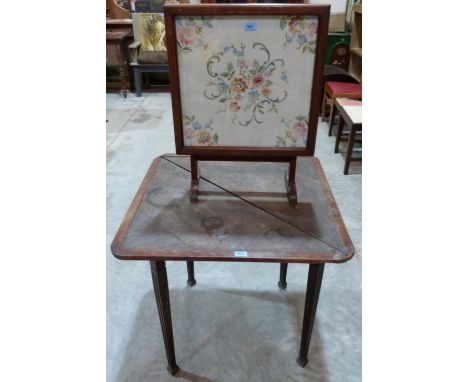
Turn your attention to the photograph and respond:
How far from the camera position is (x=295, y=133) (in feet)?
3.51

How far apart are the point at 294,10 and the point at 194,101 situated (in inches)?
14.1

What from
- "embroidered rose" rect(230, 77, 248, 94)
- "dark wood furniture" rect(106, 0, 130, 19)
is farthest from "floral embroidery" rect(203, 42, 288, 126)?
"dark wood furniture" rect(106, 0, 130, 19)

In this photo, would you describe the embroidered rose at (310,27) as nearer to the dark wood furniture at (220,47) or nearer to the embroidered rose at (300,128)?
the dark wood furniture at (220,47)

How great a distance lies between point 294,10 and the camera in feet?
2.98

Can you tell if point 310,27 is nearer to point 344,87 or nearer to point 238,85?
point 238,85

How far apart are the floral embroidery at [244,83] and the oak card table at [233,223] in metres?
0.27

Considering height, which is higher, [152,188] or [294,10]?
[294,10]

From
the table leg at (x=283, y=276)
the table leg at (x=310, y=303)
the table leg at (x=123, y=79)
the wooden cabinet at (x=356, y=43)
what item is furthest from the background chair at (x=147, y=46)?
the table leg at (x=310, y=303)

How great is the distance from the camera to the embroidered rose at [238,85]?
1.00 meters

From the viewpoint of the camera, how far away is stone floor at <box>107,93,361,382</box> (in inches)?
52.0

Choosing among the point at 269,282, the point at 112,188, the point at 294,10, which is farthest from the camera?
the point at 112,188

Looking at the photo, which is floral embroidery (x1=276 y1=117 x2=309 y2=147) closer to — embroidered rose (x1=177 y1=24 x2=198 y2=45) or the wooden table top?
the wooden table top

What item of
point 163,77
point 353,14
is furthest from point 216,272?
point 163,77

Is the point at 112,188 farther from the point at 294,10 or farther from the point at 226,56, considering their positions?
the point at 294,10
